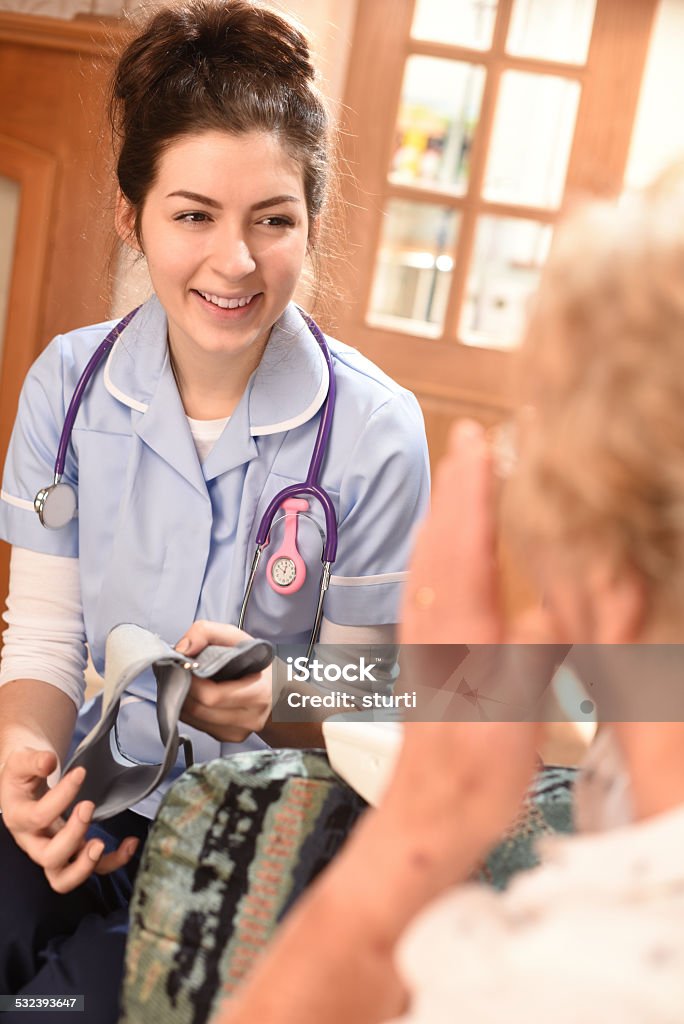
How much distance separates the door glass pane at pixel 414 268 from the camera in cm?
293

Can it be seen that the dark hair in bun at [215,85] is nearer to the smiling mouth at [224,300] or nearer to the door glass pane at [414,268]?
the smiling mouth at [224,300]

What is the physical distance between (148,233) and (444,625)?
2.59 feet

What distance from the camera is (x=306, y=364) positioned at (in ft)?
3.92

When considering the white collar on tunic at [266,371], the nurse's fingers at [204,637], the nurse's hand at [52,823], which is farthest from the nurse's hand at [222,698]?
the white collar on tunic at [266,371]

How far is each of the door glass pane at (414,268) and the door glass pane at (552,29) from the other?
454 mm

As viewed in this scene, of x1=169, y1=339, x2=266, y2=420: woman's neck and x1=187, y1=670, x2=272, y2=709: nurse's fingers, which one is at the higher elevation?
x1=169, y1=339, x2=266, y2=420: woman's neck

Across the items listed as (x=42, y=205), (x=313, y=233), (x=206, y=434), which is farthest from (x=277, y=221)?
(x=42, y=205)

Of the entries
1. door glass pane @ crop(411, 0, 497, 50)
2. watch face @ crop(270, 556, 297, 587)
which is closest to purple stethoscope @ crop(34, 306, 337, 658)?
watch face @ crop(270, 556, 297, 587)

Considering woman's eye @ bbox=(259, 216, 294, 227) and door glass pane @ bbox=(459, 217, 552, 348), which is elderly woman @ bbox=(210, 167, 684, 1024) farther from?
door glass pane @ bbox=(459, 217, 552, 348)

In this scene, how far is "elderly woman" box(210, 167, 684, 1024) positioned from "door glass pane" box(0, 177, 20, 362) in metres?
2.34

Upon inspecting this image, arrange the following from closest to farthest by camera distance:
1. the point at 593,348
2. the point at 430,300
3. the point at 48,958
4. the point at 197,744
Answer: the point at 593,348, the point at 48,958, the point at 197,744, the point at 430,300

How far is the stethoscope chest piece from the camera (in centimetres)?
118

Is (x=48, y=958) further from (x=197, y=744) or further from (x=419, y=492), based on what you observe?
(x=419, y=492)

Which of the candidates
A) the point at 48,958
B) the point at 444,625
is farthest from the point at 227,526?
the point at 444,625
